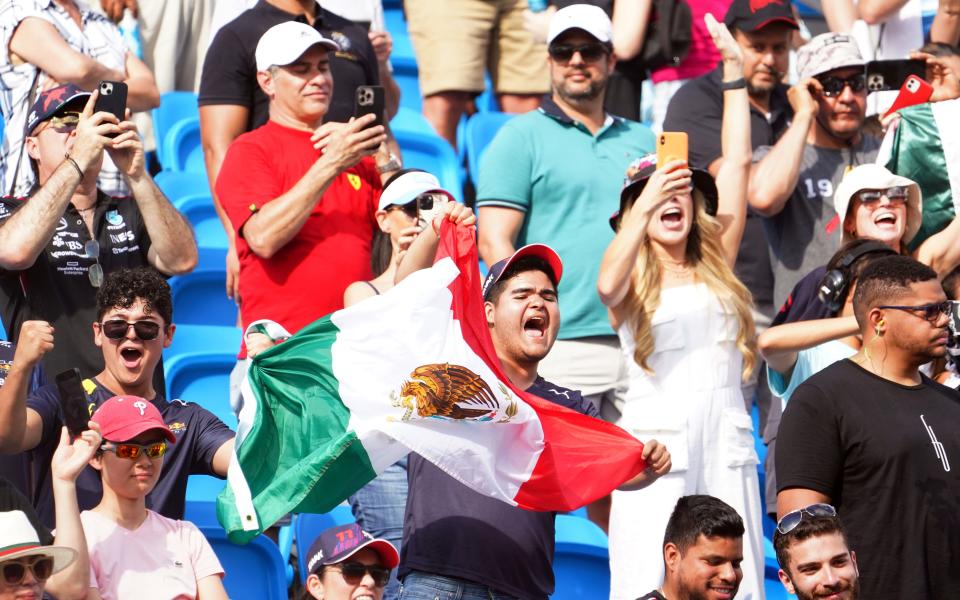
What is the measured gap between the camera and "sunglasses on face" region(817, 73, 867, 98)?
7188mm

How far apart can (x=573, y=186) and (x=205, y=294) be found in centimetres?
196

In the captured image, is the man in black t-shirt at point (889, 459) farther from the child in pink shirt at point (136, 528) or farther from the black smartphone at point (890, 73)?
the black smartphone at point (890, 73)

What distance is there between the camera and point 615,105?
332 inches

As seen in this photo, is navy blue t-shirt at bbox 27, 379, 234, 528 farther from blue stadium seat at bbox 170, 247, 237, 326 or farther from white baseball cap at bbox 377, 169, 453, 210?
blue stadium seat at bbox 170, 247, 237, 326

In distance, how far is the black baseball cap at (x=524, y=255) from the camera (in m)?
5.33

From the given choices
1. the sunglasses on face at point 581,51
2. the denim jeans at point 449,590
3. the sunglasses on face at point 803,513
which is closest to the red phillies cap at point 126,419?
the denim jeans at point 449,590

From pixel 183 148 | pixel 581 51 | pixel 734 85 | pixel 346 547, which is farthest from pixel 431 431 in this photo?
pixel 183 148

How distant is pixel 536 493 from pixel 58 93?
242 centimetres

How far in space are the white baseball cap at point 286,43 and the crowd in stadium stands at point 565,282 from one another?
0.01 meters

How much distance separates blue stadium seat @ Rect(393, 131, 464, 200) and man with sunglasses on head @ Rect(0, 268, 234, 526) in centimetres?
342

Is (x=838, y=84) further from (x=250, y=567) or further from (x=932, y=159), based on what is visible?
(x=250, y=567)

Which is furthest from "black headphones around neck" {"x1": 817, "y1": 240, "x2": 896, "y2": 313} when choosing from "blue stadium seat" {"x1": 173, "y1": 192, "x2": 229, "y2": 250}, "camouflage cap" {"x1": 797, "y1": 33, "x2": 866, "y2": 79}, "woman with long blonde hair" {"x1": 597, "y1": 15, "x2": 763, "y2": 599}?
"blue stadium seat" {"x1": 173, "y1": 192, "x2": 229, "y2": 250}

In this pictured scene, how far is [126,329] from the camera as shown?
5.26 m

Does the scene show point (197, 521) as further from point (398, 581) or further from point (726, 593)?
point (726, 593)
